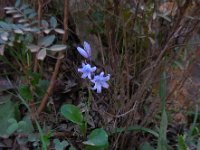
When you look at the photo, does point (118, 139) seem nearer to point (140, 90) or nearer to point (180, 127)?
point (140, 90)

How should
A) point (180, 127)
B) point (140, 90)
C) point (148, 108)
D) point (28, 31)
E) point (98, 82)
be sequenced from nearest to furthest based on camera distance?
point (28, 31)
point (98, 82)
point (140, 90)
point (148, 108)
point (180, 127)

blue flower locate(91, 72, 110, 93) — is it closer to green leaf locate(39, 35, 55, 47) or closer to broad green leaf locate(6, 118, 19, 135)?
green leaf locate(39, 35, 55, 47)

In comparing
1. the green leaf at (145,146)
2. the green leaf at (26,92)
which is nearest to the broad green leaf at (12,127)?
the green leaf at (26,92)

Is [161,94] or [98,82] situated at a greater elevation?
[98,82]

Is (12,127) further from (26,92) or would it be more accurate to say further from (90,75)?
(90,75)

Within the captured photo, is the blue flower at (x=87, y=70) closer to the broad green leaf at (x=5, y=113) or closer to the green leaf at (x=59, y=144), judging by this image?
the green leaf at (x=59, y=144)

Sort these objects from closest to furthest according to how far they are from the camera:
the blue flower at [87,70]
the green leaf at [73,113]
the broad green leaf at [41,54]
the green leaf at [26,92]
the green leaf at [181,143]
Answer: the broad green leaf at [41,54], the blue flower at [87,70], the green leaf at [181,143], the green leaf at [73,113], the green leaf at [26,92]

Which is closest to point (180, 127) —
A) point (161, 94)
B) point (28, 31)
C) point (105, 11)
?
point (161, 94)

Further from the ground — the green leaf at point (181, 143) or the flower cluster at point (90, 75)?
the flower cluster at point (90, 75)
